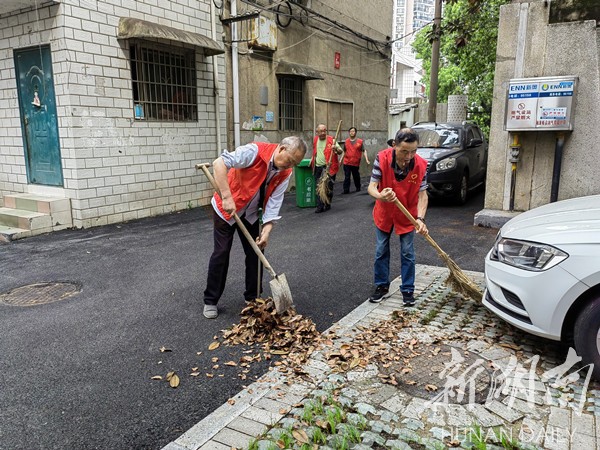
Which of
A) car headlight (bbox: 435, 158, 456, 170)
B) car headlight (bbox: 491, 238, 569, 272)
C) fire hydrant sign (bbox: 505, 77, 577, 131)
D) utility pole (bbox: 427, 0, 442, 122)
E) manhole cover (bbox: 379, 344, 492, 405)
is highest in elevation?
utility pole (bbox: 427, 0, 442, 122)

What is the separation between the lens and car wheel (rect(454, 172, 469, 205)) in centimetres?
1031

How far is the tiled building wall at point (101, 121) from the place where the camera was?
760 centimetres

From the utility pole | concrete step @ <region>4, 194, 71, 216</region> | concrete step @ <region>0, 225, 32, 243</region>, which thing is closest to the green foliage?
the utility pole

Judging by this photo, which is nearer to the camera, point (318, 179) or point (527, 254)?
point (527, 254)

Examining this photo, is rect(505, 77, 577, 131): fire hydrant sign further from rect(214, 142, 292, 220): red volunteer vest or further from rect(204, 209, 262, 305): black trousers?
rect(204, 209, 262, 305): black trousers

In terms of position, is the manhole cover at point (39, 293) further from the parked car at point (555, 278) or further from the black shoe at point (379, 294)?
the parked car at point (555, 278)

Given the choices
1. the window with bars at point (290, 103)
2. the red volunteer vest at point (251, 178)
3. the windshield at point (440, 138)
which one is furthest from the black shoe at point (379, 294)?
the window with bars at point (290, 103)

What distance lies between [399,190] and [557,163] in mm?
4319

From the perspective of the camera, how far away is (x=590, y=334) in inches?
123

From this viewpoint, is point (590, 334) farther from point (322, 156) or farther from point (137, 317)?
point (322, 156)

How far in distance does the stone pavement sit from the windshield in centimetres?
730

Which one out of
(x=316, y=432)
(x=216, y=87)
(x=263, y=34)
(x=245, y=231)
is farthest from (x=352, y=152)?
(x=316, y=432)

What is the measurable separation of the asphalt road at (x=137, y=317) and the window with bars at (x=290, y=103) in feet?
16.5

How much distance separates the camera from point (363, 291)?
16.9 ft
